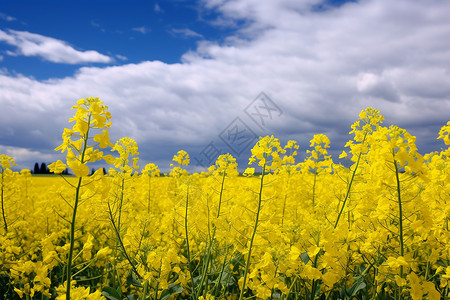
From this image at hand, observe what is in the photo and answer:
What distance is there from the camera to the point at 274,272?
108 inches

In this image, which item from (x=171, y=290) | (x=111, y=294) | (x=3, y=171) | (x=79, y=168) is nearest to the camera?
(x=79, y=168)

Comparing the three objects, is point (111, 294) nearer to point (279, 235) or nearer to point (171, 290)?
point (171, 290)

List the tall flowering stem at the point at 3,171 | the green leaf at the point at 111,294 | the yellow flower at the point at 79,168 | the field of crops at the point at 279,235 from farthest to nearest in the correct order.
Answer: the tall flowering stem at the point at 3,171 < the green leaf at the point at 111,294 < the field of crops at the point at 279,235 < the yellow flower at the point at 79,168

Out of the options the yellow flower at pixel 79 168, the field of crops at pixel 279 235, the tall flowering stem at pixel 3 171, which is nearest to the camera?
the yellow flower at pixel 79 168

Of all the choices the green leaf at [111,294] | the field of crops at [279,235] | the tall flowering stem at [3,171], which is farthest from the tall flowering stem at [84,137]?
the tall flowering stem at [3,171]

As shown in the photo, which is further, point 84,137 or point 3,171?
point 3,171

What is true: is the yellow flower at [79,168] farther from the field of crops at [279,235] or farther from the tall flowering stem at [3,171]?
the tall flowering stem at [3,171]

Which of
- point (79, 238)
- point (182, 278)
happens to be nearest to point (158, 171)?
point (79, 238)

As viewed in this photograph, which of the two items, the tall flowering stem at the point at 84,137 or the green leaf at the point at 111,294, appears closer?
the tall flowering stem at the point at 84,137

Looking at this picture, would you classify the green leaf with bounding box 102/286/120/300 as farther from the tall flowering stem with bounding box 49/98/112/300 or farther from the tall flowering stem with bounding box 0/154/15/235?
the tall flowering stem with bounding box 0/154/15/235

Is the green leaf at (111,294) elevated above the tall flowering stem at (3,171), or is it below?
below

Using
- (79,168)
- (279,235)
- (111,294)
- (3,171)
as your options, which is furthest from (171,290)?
(3,171)

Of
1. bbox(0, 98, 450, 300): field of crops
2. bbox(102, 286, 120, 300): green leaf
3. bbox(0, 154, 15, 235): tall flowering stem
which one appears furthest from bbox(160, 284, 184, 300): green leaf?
bbox(0, 154, 15, 235): tall flowering stem

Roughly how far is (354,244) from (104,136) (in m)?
2.35
